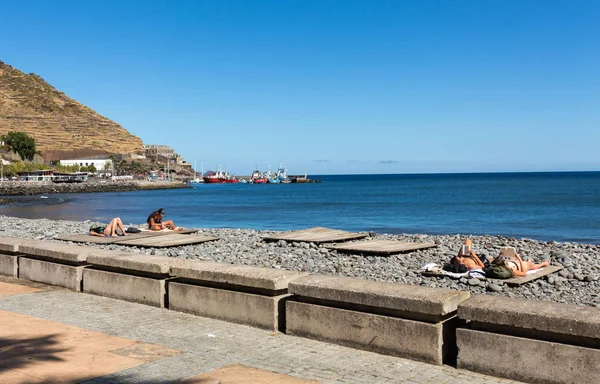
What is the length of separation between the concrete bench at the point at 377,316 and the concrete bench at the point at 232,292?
19 centimetres

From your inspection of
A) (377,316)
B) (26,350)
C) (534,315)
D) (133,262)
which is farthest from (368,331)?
(133,262)

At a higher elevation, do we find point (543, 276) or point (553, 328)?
point (553, 328)

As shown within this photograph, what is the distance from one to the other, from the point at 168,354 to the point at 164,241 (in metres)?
12.0

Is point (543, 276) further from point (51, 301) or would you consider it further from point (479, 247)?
point (51, 301)

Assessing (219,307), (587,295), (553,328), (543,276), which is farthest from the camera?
(543,276)

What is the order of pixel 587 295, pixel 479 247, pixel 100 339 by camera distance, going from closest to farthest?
pixel 100 339 → pixel 587 295 → pixel 479 247

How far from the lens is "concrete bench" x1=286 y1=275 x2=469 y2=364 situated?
5.50 metres

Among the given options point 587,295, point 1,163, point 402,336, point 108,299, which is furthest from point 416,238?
point 1,163

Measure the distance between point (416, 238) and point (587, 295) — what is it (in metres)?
10.7

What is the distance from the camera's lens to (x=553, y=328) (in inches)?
191

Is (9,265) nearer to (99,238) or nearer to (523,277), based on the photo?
(99,238)

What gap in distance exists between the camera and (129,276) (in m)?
8.03

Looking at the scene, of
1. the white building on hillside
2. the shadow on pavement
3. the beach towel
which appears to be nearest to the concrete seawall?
the shadow on pavement

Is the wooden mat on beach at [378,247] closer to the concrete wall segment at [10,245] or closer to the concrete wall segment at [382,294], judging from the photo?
the concrete wall segment at [10,245]
